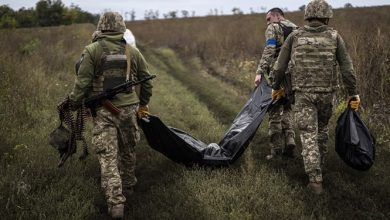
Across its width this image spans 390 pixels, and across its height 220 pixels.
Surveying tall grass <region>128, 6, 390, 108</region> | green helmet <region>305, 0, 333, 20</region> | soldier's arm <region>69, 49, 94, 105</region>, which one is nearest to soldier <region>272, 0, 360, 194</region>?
green helmet <region>305, 0, 333, 20</region>

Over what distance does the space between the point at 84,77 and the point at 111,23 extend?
704 millimetres

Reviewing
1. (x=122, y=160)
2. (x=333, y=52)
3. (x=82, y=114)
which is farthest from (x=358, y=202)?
(x=82, y=114)

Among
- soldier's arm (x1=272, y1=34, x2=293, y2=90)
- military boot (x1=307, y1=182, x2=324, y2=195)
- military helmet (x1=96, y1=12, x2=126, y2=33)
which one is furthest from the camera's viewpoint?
soldier's arm (x1=272, y1=34, x2=293, y2=90)

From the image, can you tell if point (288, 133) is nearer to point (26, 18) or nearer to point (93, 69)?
point (93, 69)

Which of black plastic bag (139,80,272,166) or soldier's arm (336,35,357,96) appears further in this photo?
black plastic bag (139,80,272,166)

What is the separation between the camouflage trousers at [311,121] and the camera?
5148 mm

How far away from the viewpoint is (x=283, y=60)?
5477 mm

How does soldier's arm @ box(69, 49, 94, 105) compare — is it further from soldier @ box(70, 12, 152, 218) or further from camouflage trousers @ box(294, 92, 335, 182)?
camouflage trousers @ box(294, 92, 335, 182)

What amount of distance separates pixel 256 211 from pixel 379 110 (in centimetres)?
497

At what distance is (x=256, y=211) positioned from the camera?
14.8 feet

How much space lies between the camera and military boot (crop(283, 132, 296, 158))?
20.7ft

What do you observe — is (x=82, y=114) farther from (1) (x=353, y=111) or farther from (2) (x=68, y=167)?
(1) (x=353, y=111)

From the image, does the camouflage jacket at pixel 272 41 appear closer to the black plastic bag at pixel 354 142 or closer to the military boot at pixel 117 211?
the black plastic bag at pixel 354 142

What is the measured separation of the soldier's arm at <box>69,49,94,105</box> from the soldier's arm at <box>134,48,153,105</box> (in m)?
0.63
